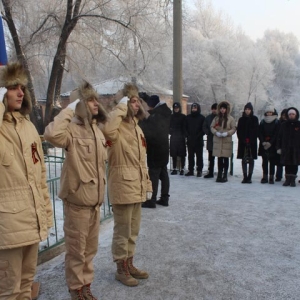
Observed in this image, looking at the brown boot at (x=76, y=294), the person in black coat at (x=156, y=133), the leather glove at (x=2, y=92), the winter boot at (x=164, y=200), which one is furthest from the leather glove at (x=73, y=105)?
the winter boot at (x=164, y=200)

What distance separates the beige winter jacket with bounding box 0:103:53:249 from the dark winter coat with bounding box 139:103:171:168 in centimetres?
306

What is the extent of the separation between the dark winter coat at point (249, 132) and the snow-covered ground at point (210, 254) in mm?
1607

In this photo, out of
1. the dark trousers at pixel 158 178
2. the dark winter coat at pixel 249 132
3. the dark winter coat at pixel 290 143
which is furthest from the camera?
the dark winter coat at pixel 249 132

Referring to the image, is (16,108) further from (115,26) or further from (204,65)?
(204,65)

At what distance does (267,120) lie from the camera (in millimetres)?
8117

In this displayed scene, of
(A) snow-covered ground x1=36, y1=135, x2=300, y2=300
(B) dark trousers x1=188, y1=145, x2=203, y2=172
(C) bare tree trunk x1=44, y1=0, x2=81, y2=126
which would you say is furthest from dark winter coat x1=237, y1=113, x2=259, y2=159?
(C) bare tree trunk x1=44, y1=0, x2=81, y2=126

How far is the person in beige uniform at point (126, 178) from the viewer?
11.2ft

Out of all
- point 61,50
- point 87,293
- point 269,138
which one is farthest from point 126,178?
point 61,50

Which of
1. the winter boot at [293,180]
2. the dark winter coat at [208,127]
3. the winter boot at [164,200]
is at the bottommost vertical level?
the winter boot at [164,200]

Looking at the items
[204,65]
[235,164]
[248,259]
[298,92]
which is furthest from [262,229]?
[298,92]

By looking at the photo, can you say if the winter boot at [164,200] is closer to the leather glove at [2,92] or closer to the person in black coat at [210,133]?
the person in black coat at [210,133]

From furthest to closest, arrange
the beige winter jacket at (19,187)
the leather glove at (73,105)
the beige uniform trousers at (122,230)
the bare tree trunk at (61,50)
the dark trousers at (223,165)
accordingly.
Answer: the bare tree trunk at (61,50)
the dark trousers at (223,165)
the beige uniform trousers at (122,230)
the leather glove at (73,105)
the beige winter jacket at (19,187)

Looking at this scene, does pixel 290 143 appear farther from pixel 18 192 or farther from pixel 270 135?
pixel 18 192

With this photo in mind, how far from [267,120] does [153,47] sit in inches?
243
